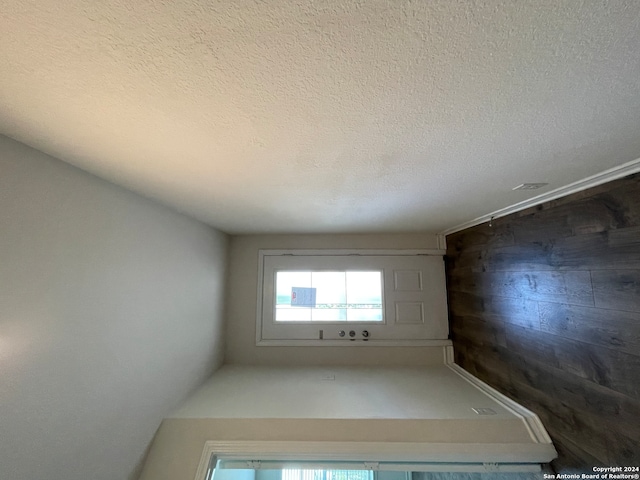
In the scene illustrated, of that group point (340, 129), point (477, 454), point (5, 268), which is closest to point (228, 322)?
point (5, 268)

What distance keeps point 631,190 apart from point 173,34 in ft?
6.76

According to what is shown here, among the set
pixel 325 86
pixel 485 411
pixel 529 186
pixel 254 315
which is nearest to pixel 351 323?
pixel 254 315

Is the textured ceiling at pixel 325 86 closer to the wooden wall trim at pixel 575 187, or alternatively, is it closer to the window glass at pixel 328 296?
the wooden wall trim at pixel 575 187

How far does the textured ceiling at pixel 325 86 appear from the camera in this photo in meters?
0.55

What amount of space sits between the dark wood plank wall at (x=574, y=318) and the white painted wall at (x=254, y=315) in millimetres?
1024

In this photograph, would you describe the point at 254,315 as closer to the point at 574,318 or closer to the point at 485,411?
the point at 485,411

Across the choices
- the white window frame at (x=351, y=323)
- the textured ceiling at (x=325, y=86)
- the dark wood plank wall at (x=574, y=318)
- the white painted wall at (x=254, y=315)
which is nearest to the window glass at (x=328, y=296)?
the white window frame at (x=351, y=323)

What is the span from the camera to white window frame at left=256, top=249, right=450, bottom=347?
10.2 ft

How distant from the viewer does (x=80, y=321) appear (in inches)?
51.4

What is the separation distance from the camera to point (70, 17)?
543 mm

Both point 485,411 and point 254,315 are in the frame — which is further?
point 254,315

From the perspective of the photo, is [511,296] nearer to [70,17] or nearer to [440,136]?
[440,136]

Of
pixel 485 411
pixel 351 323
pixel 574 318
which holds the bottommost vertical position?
pixel 485 411

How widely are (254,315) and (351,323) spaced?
126 cm
